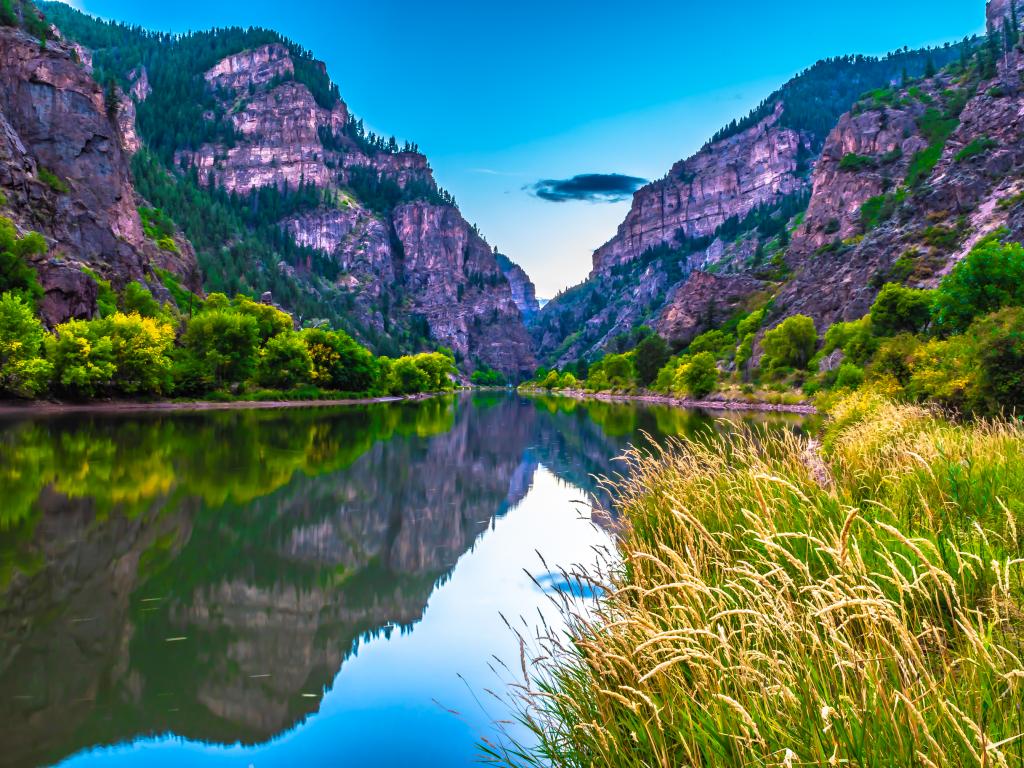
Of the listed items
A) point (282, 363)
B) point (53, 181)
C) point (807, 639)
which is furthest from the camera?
point (282, 363)

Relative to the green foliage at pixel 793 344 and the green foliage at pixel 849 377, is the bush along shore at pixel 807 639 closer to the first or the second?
A: the green foliage at pixel 849 377

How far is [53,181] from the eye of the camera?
2840 inches

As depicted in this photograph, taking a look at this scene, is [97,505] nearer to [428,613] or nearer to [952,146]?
[428,613]

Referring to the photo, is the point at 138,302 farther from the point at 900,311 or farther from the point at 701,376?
the point at 900,311

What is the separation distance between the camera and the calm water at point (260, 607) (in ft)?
22.3

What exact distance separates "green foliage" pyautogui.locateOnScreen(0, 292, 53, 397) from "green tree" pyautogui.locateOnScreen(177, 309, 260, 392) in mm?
17073

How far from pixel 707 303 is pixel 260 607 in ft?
488

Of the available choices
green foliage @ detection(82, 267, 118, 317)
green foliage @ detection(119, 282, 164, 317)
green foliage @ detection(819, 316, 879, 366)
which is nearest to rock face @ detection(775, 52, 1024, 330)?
green foliage @ detection(819, 316, 879, 366)

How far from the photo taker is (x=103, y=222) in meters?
76.5

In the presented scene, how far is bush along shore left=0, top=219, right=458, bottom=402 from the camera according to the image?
5059 cm

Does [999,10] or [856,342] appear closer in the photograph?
[856,342]

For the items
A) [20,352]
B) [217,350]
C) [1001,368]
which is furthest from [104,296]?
[1001,368]

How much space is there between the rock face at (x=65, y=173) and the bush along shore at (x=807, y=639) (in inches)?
2855

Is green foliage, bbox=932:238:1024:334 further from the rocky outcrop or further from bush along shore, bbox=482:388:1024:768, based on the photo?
the rocky outcrop
